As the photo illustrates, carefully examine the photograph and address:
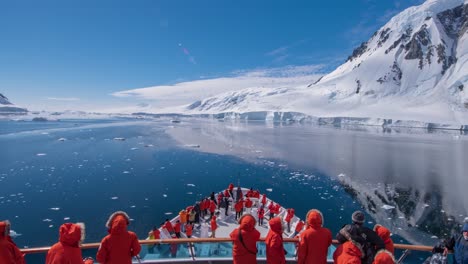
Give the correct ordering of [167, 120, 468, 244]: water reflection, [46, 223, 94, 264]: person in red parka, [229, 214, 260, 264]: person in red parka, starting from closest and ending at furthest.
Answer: [46, 223, 94, 264]: person in red parka, [229, 214, 260, 264]: person in red parka, [167, 120, 468, 244]: water reflection

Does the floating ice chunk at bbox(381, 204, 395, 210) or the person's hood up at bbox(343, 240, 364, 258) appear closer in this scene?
the person's hood up at bbox(343, 240, 364, 258)

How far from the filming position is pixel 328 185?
94.9 feet

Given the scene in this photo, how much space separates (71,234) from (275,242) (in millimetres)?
2954

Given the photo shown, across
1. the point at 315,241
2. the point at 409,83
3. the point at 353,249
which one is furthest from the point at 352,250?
the point at 409,83

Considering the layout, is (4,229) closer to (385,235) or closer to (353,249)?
(353,249)

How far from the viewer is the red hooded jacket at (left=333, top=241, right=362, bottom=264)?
14.0 feet

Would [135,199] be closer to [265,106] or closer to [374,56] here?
[265,106]

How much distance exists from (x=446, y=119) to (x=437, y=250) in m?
121

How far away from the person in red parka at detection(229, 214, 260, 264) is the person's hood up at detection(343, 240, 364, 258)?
1.36 m

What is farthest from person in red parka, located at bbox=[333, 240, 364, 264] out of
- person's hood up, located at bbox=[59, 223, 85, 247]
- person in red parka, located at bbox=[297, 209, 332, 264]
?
person's hood up, located at bbox=[59, 223, 85, 247]

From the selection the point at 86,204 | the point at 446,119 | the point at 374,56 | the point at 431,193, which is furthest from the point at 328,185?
the point at 374,56

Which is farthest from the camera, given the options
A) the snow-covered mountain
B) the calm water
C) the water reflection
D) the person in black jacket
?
the snow-covered mountain

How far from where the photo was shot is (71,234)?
4.20 m

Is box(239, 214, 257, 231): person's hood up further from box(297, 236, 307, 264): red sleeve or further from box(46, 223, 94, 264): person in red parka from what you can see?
box(46, 223, 94, 264): person in red parka
